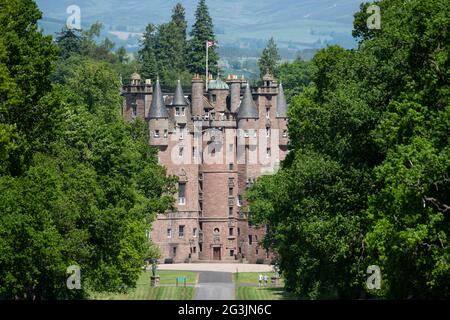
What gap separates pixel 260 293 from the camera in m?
100

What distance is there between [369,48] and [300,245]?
11954 mm

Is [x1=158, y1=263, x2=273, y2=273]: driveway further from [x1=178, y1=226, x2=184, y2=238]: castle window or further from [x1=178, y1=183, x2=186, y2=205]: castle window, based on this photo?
[x1=178, y1=183, x2=186, y2=205]: castle window

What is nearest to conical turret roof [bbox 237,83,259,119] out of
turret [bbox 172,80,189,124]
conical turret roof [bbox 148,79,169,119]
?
turret [bbox 172,80,189,124]

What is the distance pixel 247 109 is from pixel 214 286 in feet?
130

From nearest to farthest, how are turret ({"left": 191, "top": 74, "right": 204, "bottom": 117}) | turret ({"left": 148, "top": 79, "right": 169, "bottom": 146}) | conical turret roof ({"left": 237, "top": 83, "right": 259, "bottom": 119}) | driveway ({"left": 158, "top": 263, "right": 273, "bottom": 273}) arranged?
driveway ({"left": 158, "top": 263, "right": 273, "bottom": 273})
turret ({"left": 148, "top": 79, "right": 169, "bottom": 146})
conical turret roof ({"left": 237, "top": 83, "right": 259, "bottom": 119})
turret ({"left": 191, "top": 74, "right": 204, "bottom": 117})

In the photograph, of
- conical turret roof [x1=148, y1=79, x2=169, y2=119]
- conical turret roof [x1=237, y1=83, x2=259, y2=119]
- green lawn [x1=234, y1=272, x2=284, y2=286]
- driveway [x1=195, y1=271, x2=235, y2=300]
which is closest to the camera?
driveway [x1=195, y1=271, x2=235, y2=300]

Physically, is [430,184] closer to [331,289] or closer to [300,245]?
[300,245]

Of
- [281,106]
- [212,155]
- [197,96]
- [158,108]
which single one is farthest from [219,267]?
[281,106]

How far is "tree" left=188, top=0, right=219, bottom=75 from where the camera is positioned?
18288 centimetres

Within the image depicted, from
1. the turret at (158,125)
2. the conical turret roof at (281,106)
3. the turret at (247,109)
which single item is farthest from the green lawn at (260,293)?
the conical turret roof at (281,106)

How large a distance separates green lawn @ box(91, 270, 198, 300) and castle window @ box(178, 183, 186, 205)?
2127 cm

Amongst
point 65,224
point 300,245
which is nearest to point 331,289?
point 300,245

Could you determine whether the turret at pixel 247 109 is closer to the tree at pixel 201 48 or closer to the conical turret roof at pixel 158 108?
the conical turret roof at pixel 158 108

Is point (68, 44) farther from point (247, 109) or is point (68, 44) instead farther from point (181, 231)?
point (247, 109)
